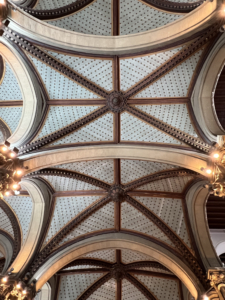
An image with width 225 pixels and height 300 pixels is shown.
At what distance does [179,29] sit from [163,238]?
675 cm

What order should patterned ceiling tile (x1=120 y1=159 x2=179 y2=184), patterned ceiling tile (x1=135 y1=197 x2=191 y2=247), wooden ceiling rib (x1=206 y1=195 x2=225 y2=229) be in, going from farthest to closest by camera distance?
wooden ceiling rib (x1=206 y1=195 x2=225 y2=229) < patterned ceiling tile (x1=135 y1=197 x2=191 y2=247) < patterned ceiling tile (x1=120 y1=159 x2=179 y2=184)

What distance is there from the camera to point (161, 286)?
10023mm

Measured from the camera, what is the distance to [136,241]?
8812 mm

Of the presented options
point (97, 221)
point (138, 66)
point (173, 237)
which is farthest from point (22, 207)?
point (138, 66)

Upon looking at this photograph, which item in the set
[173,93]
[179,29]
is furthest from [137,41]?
[173,93]

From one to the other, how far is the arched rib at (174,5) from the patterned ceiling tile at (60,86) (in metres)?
3.10

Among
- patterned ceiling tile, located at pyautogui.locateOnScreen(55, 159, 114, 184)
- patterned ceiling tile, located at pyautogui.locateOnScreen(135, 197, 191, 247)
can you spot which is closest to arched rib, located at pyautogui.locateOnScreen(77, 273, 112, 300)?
patterned ceiling tile, located at pyautogui.locateOnScreen(135, 197, 191, 247)

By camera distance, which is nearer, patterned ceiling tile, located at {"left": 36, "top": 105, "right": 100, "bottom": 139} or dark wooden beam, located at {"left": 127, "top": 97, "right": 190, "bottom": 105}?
dark wooden beam, located at {"left": 127, "top": 97, "right": 190, "bottom": 105}

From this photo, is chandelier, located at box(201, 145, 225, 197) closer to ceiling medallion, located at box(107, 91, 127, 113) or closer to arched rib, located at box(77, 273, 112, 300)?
ceiling medallion, located at box(107, 91, 127, 113)

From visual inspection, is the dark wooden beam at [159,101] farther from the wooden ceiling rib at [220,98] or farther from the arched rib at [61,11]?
the arched rib at [61,11]

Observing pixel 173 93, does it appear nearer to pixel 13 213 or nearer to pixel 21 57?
pixel 21 57

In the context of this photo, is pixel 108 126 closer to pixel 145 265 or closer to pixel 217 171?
pixel 217 171

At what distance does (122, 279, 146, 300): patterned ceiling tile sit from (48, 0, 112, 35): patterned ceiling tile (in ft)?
32.2

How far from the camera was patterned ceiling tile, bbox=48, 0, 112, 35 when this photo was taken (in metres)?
7.02
